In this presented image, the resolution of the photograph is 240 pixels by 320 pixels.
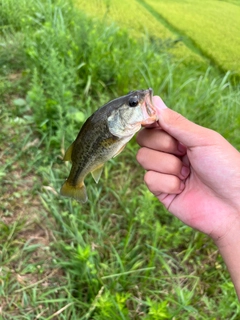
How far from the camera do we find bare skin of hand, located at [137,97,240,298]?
112 centimetres

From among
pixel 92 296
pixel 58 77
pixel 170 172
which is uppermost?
pixel 170 172

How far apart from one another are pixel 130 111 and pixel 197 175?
52 cm

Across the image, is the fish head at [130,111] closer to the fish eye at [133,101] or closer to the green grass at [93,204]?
the fish eye at [133,101]

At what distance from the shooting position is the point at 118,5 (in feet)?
7.09

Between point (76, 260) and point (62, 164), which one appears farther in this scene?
point (62, 164)

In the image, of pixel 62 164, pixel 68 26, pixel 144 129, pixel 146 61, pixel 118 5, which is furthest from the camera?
pixel 68 26

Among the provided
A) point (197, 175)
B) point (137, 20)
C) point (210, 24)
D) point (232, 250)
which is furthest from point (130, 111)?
point (137, 20)

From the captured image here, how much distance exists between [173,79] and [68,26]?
107 cm

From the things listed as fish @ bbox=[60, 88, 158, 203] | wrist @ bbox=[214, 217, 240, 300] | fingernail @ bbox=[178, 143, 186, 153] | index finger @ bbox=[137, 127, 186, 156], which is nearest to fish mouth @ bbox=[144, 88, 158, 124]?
fish @ bbox=[60, 88, 158, 203]

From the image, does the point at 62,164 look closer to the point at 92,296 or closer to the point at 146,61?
the point at 92,296

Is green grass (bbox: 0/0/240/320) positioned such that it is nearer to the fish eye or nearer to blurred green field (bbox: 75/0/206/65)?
blurred green field (bbox: 75/0/206/65)

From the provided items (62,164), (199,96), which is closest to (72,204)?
(62,164)

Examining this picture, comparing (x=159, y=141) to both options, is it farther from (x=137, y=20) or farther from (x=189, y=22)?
(x=137, y=20)

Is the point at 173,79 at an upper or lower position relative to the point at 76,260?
upper
